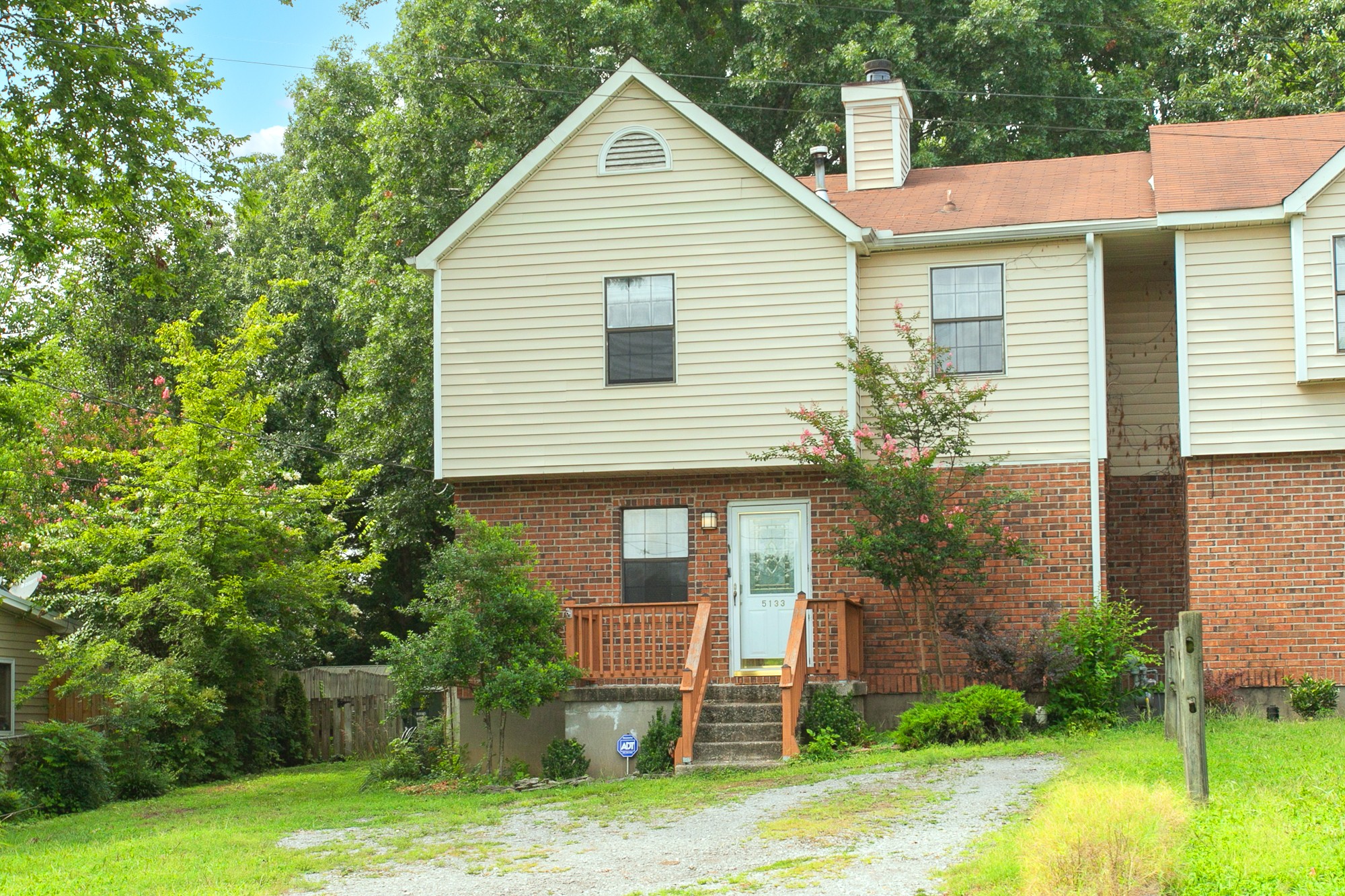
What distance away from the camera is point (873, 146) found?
19.8m

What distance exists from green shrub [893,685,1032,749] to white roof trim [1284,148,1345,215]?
244 inches

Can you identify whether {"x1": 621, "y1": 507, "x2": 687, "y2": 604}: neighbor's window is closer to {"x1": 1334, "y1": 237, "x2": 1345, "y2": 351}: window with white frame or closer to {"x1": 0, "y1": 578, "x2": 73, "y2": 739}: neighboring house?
{"x1": 1334, "y1": 237, "x2": 1345, "y2": 351}: window with white frame

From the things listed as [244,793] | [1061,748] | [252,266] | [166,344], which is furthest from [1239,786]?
[252,266]

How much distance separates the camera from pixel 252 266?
30016 millimetres

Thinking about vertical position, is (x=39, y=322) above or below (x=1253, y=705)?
above

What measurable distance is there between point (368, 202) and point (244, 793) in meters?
12.3

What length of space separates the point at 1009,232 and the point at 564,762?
25.6 ft

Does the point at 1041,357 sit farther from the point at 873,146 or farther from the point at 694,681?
the point at 694,681

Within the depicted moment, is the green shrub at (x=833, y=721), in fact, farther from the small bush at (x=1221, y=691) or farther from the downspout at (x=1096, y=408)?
the small bush at (x=1221, y=691)

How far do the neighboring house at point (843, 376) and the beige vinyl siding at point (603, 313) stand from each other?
0.11 feet

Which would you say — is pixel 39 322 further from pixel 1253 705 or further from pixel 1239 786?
pixel 1239 786

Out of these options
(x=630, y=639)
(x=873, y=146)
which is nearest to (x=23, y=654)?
(x=630, y=639)

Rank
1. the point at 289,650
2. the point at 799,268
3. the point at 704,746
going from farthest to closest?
the point at 289,650 → the point at 799,268 → the point at 704,746

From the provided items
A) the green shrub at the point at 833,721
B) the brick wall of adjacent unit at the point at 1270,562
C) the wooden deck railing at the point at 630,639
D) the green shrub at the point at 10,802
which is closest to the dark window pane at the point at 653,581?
the wooden deck railing at the point at 630,639
